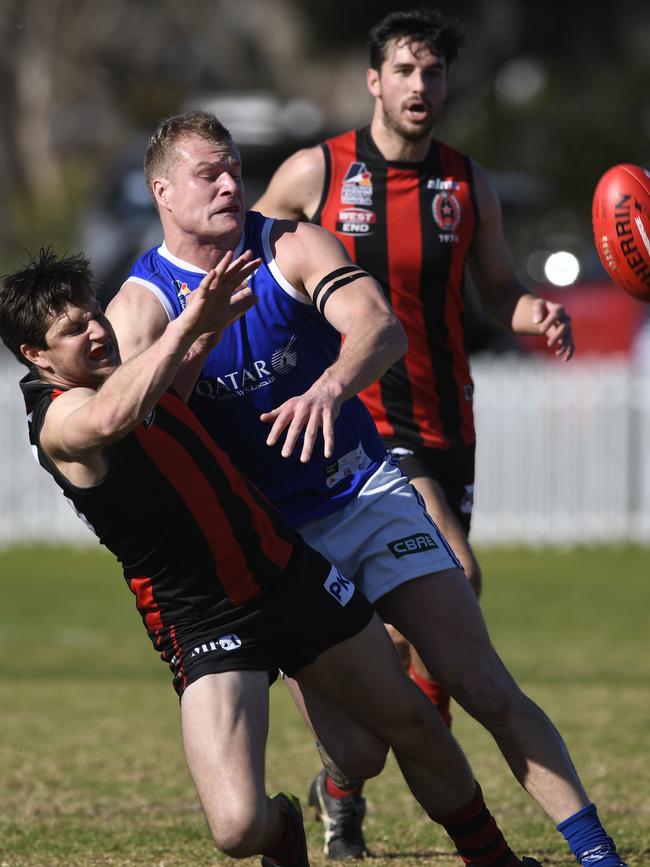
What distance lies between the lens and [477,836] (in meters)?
4.59

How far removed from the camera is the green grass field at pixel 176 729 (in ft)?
18.2

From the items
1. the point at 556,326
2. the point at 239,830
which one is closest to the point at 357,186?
the point at 556,326

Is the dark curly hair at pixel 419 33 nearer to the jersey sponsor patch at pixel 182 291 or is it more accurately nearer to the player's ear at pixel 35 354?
the jersey sponsor patch at pixel 182 291

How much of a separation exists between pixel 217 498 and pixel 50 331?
25.9 inches

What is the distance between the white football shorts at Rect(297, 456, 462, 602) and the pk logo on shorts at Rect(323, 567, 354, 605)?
6.8 inches

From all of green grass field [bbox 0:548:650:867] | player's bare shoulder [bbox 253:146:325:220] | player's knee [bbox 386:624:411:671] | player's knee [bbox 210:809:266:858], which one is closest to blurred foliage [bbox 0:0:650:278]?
green grass field [bbox 0:548:650:867]

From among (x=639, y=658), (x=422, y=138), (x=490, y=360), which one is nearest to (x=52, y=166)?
(x=490, y=360)

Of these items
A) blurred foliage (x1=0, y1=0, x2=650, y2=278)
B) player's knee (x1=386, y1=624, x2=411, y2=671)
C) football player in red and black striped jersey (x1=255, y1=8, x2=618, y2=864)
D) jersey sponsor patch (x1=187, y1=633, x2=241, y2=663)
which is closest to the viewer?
jersey sponsor patch (x1=187, y1=633, x2=241, y2=663)

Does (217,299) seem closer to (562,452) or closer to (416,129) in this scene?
(416,129)

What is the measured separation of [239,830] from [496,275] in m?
2.57

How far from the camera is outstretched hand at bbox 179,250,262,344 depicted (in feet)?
13.0

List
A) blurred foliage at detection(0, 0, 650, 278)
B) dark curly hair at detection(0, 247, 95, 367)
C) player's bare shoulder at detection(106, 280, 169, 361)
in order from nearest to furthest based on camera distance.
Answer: dark curly hair at detection(0, 247, 95, 367)
player's bare shoulder at detection(106, 280, 169, 361)
blurred foliage at detection(0, 0, 650, 278)

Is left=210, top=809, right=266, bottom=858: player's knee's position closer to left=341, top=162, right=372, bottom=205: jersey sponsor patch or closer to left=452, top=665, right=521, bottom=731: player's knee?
left=452, top=665, right=521, bottom=731: player's knee

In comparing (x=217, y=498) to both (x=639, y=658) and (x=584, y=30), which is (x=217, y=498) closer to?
(x=639, y=658)
